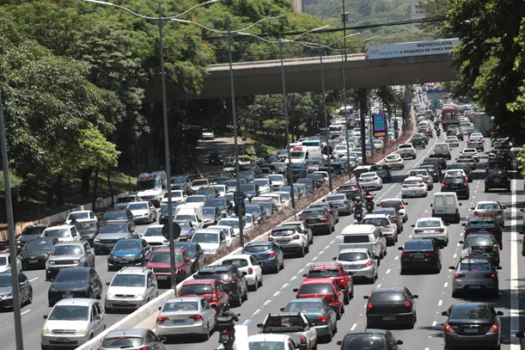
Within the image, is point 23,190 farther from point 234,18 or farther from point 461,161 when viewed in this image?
point 234,18

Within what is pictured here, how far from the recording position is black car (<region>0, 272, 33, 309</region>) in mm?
36500

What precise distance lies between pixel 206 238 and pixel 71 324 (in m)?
17.5

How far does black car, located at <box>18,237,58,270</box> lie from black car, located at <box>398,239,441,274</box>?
1520 cm

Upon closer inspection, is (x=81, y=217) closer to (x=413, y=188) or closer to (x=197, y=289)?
(x=413, y=188)

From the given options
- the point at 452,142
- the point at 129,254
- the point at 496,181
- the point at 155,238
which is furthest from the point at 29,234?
the point at 452,142

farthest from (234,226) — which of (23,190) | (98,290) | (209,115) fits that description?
(209,115)

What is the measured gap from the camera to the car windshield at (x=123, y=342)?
85.5 feet

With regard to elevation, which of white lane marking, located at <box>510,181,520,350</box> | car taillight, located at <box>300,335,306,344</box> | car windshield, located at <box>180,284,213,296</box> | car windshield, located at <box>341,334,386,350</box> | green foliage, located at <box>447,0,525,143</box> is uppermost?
green foliage, located at <box>447,0,525,143</box>

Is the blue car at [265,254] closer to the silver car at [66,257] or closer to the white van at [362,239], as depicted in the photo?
the white van at [362,239]

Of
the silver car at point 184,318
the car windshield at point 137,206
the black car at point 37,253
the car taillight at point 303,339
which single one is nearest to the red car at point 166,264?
the black car at point 37,253

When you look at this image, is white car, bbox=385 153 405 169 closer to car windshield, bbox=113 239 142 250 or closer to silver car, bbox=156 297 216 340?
car windshield, bbox=113 239 142 250

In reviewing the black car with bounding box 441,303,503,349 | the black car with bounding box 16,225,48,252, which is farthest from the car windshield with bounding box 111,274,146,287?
the black car with bounding box 16,225,48,252

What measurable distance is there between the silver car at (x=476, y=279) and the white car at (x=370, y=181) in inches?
1641

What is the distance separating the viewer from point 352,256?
41094mm
